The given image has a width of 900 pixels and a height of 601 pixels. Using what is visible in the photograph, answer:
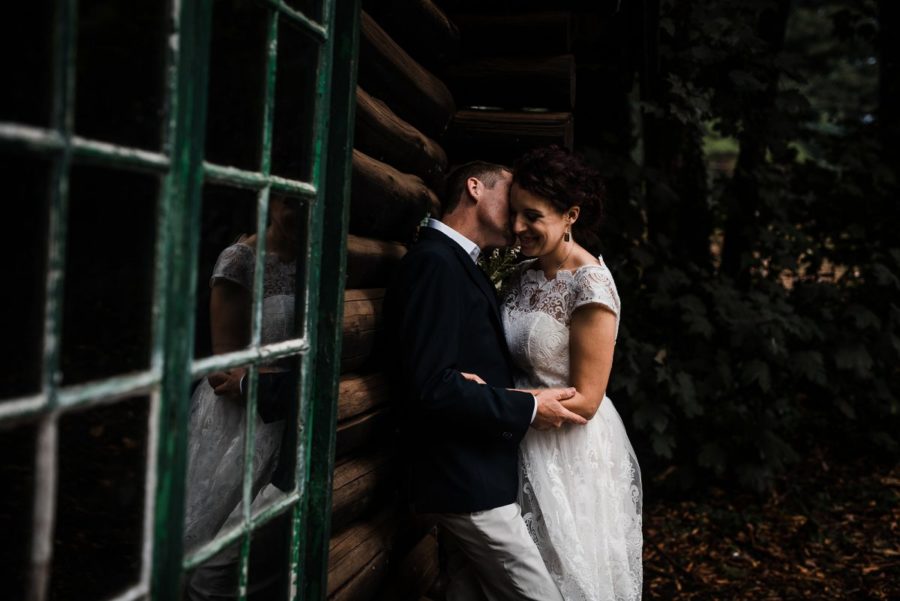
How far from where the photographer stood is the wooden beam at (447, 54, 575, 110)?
4.04 meters

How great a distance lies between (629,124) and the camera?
6.31 metres

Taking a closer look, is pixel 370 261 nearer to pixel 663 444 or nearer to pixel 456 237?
pixel 456 237

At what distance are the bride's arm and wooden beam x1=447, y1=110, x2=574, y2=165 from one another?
123 cm

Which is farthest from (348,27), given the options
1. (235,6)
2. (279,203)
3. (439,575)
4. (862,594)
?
(862,594)

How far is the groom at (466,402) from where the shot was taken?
8.92 ft

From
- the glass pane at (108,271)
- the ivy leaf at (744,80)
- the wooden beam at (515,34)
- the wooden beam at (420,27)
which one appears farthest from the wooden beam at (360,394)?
the ivy leaf at (744,80)

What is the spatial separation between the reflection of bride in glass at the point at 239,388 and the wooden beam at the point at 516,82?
209 centimetres

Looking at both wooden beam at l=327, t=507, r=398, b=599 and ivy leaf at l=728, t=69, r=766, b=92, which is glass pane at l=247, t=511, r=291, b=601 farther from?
ivy leaf at l=728, t=69, r=766, b=92

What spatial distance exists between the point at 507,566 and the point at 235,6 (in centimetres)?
202

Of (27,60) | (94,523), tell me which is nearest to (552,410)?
(27,60)

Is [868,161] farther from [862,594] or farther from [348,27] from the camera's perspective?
[348,27]

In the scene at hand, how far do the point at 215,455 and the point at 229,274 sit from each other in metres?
0.53

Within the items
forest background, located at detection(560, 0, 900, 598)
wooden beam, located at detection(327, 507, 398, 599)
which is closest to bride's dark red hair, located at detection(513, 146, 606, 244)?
wooden beam, located at detection(327, 507, 398, 599)

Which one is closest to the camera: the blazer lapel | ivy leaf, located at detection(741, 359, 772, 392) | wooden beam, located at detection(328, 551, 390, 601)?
wooden beam, located at detection(328, 551, 390, 601)
